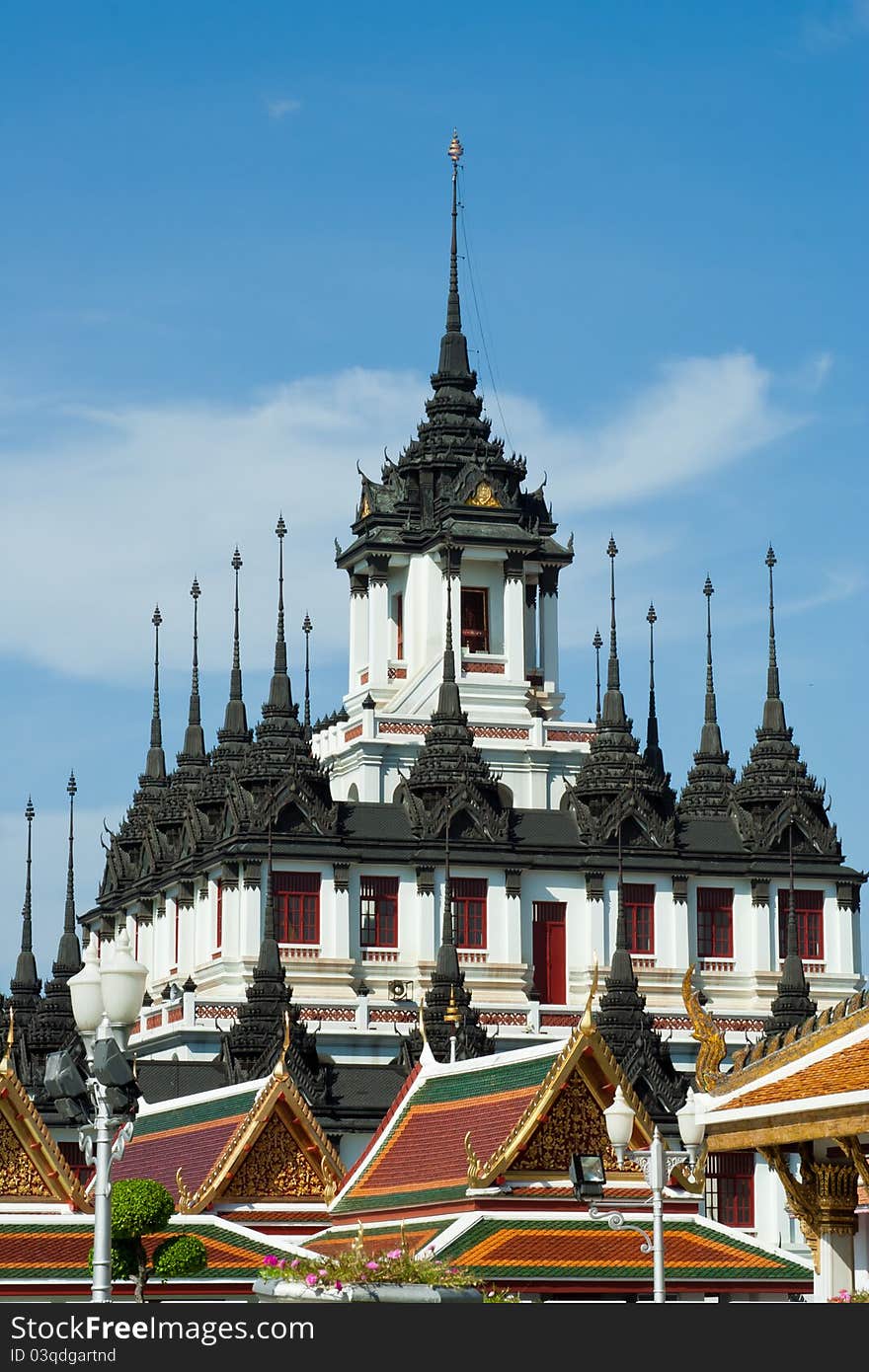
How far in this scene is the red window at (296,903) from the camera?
82000mm

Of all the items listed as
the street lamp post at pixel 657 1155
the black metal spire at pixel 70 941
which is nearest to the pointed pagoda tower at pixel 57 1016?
the black metal spire at pixel 70 941

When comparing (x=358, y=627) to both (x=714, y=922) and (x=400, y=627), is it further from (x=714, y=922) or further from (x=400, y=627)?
(x=714, y=922)

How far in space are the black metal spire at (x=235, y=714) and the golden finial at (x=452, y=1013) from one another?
18.6 metres

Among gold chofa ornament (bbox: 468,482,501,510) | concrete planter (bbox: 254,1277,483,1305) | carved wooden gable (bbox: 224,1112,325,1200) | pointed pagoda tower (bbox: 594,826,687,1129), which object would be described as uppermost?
gold chofa ornament (bbox: 468,482,501,510)

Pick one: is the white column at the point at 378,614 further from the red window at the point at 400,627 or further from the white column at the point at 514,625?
the white column at the point at 514,625

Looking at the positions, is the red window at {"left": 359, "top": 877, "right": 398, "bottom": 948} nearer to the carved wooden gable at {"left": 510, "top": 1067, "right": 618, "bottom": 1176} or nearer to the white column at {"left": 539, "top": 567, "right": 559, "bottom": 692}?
the white column at {"left": 539, "top": 567, "right": 559, "bottom": 692}

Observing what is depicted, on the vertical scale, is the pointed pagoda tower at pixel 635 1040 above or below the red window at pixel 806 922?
below

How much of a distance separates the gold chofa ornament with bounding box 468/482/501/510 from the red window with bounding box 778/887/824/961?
1487 centimetres

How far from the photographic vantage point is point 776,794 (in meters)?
87.2

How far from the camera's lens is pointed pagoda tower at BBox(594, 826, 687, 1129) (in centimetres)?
7406

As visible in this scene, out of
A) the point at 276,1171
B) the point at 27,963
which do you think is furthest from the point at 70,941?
the point at 276,1171

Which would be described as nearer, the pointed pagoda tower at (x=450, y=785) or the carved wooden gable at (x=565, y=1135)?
the carved wooden gable at (x=565, y=1135)

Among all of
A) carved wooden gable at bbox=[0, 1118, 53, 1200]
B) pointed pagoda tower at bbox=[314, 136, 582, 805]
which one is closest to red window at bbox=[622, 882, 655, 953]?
pointed pagoda tower at bbox=[314, 136, 582, 805]

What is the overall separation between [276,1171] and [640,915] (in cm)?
3806
